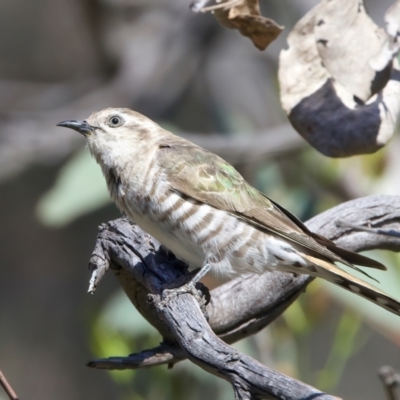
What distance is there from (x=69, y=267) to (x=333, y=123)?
5204 mm

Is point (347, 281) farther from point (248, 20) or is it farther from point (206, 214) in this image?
→ point (248, 20)

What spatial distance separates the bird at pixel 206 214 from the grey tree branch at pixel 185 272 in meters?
0.09

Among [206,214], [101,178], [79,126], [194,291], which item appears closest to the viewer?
[194,291]

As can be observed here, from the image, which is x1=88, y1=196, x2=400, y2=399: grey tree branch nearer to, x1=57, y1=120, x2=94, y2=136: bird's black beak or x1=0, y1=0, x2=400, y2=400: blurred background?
x1=57, y1=120, x2=94, y2=136: bird's black beak

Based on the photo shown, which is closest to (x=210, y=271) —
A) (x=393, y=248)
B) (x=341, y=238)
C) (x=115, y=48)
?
(x=341, y=238)

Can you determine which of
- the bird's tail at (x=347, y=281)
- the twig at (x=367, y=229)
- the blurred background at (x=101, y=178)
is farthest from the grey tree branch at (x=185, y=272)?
the blurred background at (x=101, y=178)

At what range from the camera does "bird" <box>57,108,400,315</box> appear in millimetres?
2953

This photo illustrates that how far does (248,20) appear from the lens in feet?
9.71

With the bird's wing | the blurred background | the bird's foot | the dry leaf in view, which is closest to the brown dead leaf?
the dry leaf

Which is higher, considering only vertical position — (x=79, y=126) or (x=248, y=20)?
(x=79, y=126)

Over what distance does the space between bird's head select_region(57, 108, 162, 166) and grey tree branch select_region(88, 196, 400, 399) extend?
270mm

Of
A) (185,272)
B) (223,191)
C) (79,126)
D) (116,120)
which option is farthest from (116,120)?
(185,272)

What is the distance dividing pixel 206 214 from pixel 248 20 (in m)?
0.71

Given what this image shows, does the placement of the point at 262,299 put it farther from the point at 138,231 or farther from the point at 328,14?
the point at 328,14
